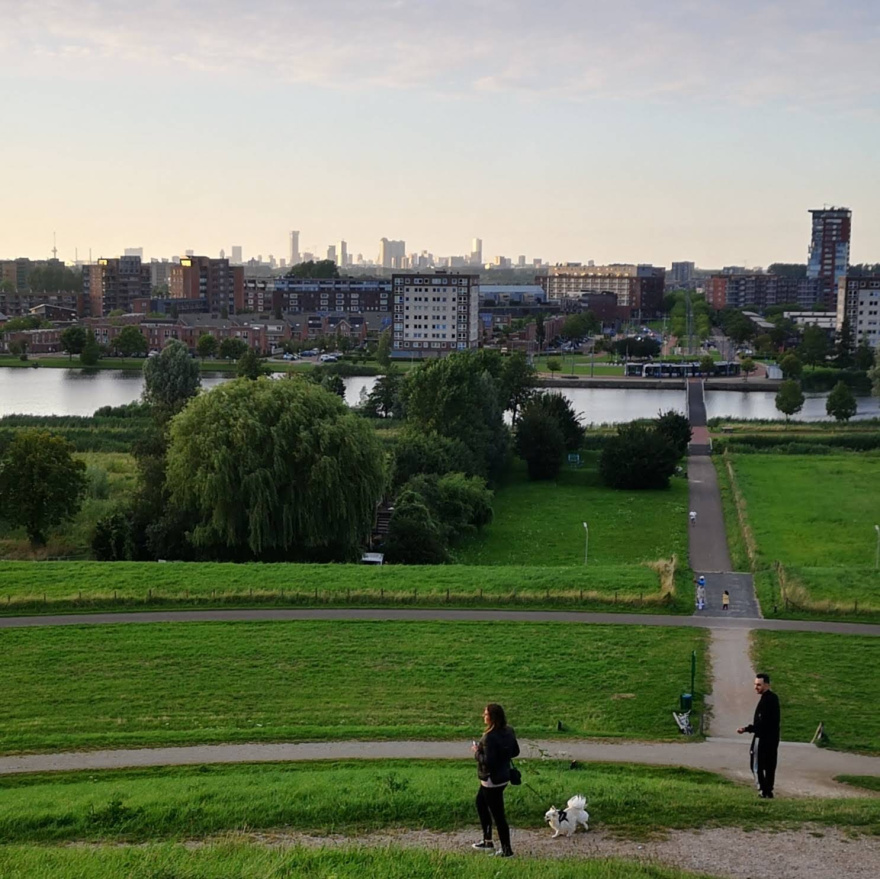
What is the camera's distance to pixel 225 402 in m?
19.3

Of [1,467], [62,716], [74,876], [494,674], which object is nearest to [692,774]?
[494,674]

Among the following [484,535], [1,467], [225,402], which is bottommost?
[484,535]

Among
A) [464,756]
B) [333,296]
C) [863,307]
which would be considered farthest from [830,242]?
[464,756]

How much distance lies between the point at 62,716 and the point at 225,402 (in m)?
10.0

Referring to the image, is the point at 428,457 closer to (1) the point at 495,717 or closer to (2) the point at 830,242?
(1) the point at 495,717

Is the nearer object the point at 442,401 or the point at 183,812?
the point at 183,812

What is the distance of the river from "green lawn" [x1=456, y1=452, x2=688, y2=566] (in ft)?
54.2

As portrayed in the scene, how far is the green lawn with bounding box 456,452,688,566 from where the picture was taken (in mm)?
19991

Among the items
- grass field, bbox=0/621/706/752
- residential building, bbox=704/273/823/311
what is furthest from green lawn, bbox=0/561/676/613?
residential building, bbox=704/273/823/311

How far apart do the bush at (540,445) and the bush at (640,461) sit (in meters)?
1.75

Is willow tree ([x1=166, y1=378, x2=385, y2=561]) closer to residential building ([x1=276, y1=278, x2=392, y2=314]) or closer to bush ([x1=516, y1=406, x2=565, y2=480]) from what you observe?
bush ([x1=516, y1=406, x2=565, y2=480])

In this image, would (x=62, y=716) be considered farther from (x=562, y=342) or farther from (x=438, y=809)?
(x=562, y=342)

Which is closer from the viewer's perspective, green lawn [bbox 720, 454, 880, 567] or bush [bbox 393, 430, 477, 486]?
green lawn [bbox 720, 454, 880, 567]

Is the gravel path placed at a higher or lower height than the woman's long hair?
lower
